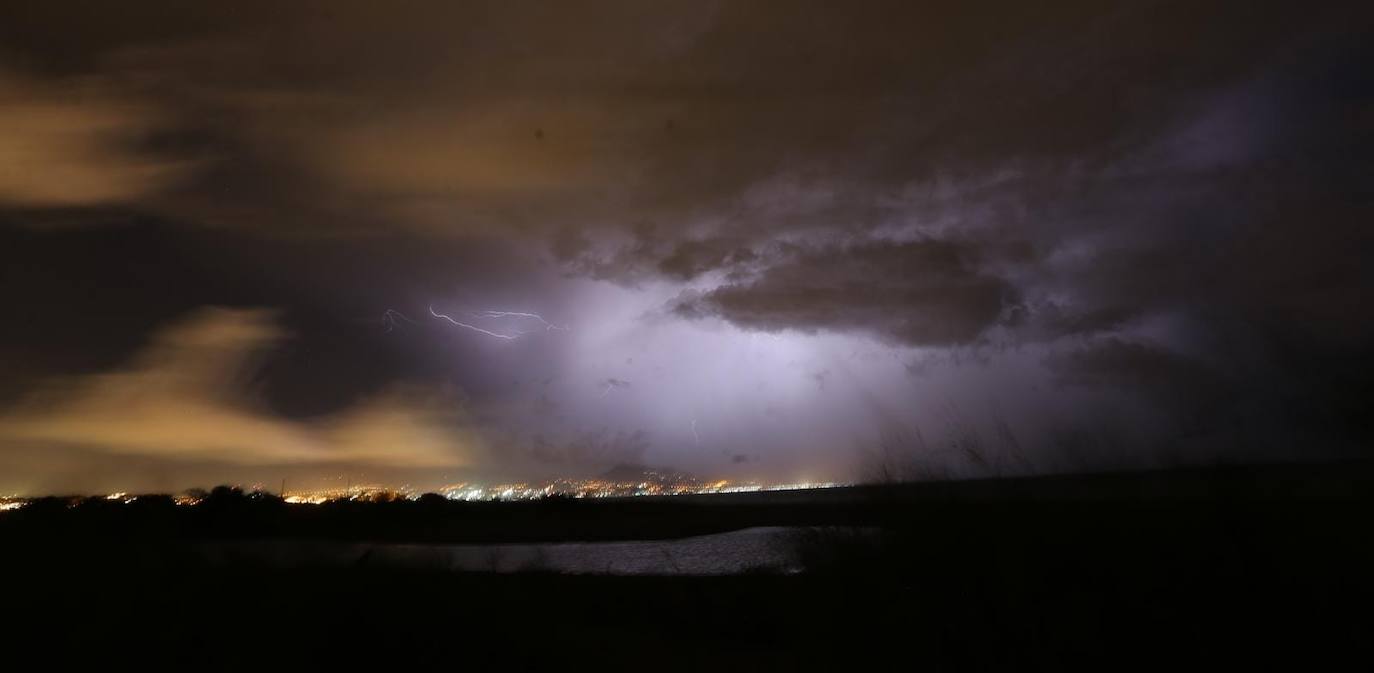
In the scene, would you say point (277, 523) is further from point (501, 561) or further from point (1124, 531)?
point (1124, 531)

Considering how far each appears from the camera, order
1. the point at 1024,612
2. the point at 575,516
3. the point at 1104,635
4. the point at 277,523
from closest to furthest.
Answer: the point at 1104,635
the point at 1024,612
the point at 277,523
the point at 575,516

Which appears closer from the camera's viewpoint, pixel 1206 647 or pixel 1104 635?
pixel 1206 647

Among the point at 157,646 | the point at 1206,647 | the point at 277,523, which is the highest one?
the point at 277,523

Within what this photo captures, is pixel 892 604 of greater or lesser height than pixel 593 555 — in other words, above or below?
below

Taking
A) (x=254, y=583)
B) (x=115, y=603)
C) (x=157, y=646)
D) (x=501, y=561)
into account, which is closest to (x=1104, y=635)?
(x=157, y=646)

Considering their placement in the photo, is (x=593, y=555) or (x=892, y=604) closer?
(x=892, y=604)

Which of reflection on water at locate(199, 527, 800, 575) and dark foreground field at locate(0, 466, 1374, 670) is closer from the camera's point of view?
dark foreground field at locate(0, 466, 1374, 670)

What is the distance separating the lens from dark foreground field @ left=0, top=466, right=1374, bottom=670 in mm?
7070

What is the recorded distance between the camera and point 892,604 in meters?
9.02

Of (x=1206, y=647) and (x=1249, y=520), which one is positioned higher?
(x=1249, y=520)

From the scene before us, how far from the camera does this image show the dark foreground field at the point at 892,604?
707cm

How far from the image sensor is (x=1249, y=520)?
8.22m

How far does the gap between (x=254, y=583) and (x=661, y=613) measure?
20.6 feet

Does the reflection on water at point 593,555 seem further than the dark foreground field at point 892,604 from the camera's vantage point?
Yes
